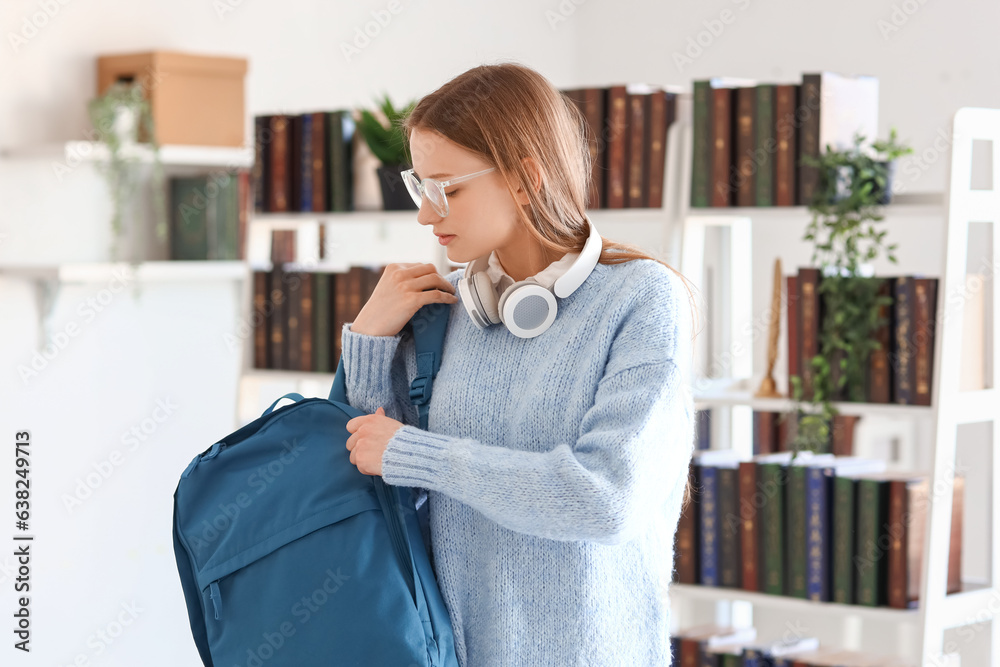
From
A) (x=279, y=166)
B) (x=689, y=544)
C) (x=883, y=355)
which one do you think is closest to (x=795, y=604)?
(x=689, y=544)

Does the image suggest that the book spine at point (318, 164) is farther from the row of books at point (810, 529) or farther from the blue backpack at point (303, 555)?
the blue backpack at point (303, 555)

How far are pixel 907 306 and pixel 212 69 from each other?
72.5 inches

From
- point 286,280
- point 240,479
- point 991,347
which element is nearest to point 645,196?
point 991,347

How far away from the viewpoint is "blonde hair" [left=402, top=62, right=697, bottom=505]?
3.88 ft

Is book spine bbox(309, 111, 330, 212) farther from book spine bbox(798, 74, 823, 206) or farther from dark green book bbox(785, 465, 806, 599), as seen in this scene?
dark green book bbox(785, 465, 806, 599)

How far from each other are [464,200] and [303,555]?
17.0 inches

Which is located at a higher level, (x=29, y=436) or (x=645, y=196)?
(x=645, y=196)

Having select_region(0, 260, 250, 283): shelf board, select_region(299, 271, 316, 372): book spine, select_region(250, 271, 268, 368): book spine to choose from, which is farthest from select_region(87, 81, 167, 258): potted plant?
select_region(299, 271, 316, 372): book spine

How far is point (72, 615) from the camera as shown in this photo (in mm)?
2865

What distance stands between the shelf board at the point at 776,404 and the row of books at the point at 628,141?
1.45ft

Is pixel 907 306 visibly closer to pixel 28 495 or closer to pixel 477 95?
pixel 477 95

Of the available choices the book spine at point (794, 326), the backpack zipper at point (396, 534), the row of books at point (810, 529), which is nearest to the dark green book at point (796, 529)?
the row of books at point (810, 529)

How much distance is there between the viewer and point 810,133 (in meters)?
2.20

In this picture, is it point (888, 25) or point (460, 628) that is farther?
point (888, 25)
